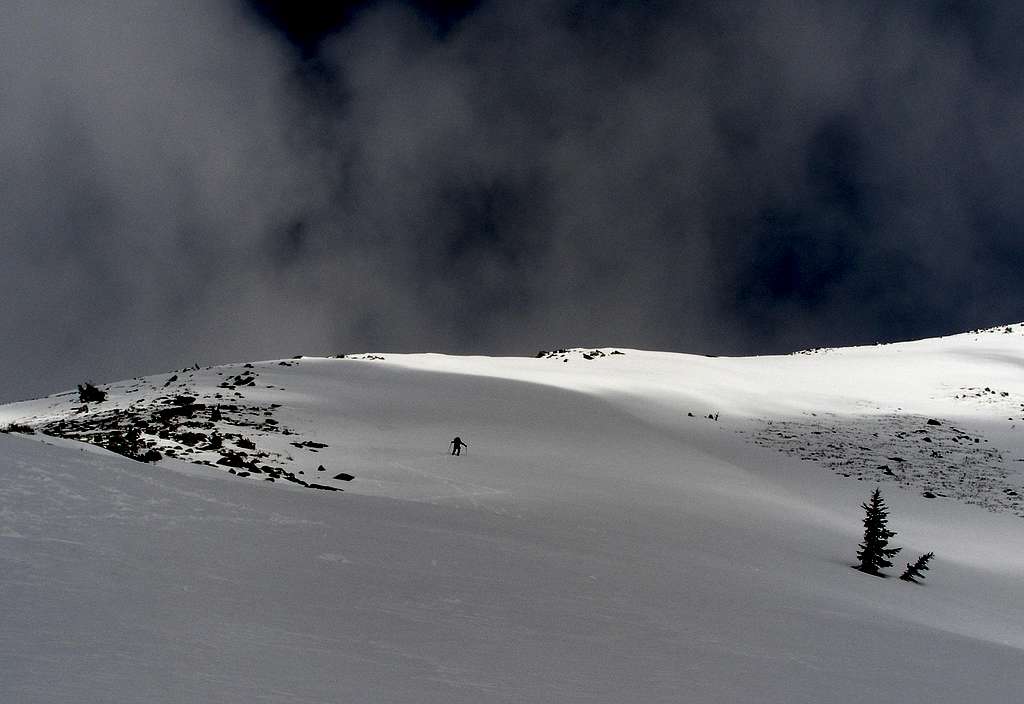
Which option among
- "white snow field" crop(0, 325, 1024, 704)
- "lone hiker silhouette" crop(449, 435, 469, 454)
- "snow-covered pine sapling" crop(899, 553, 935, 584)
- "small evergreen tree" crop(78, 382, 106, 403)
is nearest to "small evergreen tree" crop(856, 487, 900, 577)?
"snow-covered pine sapling" crop(899, 553, 935, 584)

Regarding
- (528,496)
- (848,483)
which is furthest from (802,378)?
(528,496)

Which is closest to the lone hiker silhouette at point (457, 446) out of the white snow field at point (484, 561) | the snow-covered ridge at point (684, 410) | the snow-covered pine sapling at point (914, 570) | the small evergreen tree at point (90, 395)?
the white snow field at point (484, 561)

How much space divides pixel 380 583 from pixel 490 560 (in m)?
2.06

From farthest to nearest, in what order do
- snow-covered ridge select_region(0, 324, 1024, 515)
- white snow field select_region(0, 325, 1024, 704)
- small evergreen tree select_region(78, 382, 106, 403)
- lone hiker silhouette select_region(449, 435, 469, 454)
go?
small evergreen tree select_region(78, 382, 106, 403) < lone hiker silhouette select_region(449, 435, 469, 454) < snow-covered ridge select_region(0, 324, 1024, 515) < white snow field select_region(0, 325, 1024, 704)

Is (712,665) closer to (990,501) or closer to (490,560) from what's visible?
(490,560)

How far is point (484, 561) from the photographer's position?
8406mm

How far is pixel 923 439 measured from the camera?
2800cm

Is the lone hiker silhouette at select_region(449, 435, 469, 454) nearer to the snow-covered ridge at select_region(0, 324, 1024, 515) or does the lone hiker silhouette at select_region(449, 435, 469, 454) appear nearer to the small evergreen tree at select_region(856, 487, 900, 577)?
the snow-covered ridge at select_region(0, 324, 1024, 515)

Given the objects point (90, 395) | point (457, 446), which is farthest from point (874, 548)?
point (90, 395)

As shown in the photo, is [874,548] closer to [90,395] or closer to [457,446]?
[457,446]

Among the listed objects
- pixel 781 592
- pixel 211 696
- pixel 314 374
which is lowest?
pixel 781 592

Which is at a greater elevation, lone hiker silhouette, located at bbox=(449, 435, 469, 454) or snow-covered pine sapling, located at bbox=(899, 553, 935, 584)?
lone hiker silhouette, located at bbox=(449, 435, 469, 454)

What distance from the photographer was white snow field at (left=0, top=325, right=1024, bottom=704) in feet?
14.3

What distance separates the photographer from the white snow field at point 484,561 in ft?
14.3
